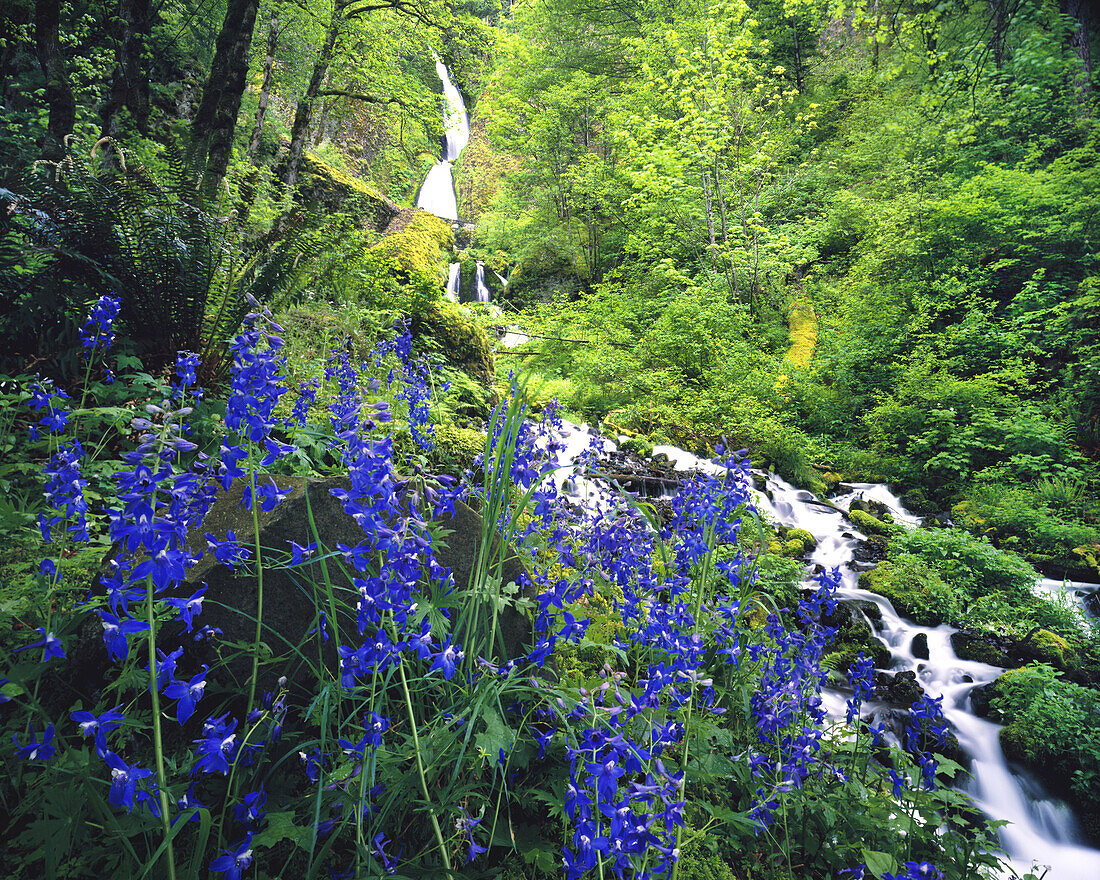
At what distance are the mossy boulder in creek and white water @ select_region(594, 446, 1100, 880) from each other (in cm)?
271

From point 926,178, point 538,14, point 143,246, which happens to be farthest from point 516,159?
point 143,246

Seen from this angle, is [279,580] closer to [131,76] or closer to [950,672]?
[950,672]

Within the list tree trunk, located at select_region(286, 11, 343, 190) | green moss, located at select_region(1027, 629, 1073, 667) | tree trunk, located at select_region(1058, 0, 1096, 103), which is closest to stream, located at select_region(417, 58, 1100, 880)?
green moss, located at select_region(1027, 629, 1073, 667)

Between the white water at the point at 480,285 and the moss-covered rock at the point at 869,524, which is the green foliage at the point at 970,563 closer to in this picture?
the moss-covered rock at the point at 869,524

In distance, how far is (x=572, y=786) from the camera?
1.09 meters

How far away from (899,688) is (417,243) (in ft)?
27.3

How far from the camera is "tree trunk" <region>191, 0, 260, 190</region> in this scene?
4566 mm

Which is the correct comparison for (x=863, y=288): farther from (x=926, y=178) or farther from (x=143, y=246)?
(x=143, y=246)

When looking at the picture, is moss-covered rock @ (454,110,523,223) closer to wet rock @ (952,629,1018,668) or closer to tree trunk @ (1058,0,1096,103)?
tree trunk @ (1058,0,1096,103)

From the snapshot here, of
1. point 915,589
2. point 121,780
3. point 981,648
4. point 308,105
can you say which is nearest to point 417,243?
point 308,105

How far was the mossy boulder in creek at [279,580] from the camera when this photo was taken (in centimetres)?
158

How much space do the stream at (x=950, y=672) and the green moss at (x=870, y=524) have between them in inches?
4.9

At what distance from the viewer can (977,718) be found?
13.9 feet

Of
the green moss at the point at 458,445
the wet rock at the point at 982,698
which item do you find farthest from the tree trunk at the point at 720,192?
the green moss at the point at 458,445
